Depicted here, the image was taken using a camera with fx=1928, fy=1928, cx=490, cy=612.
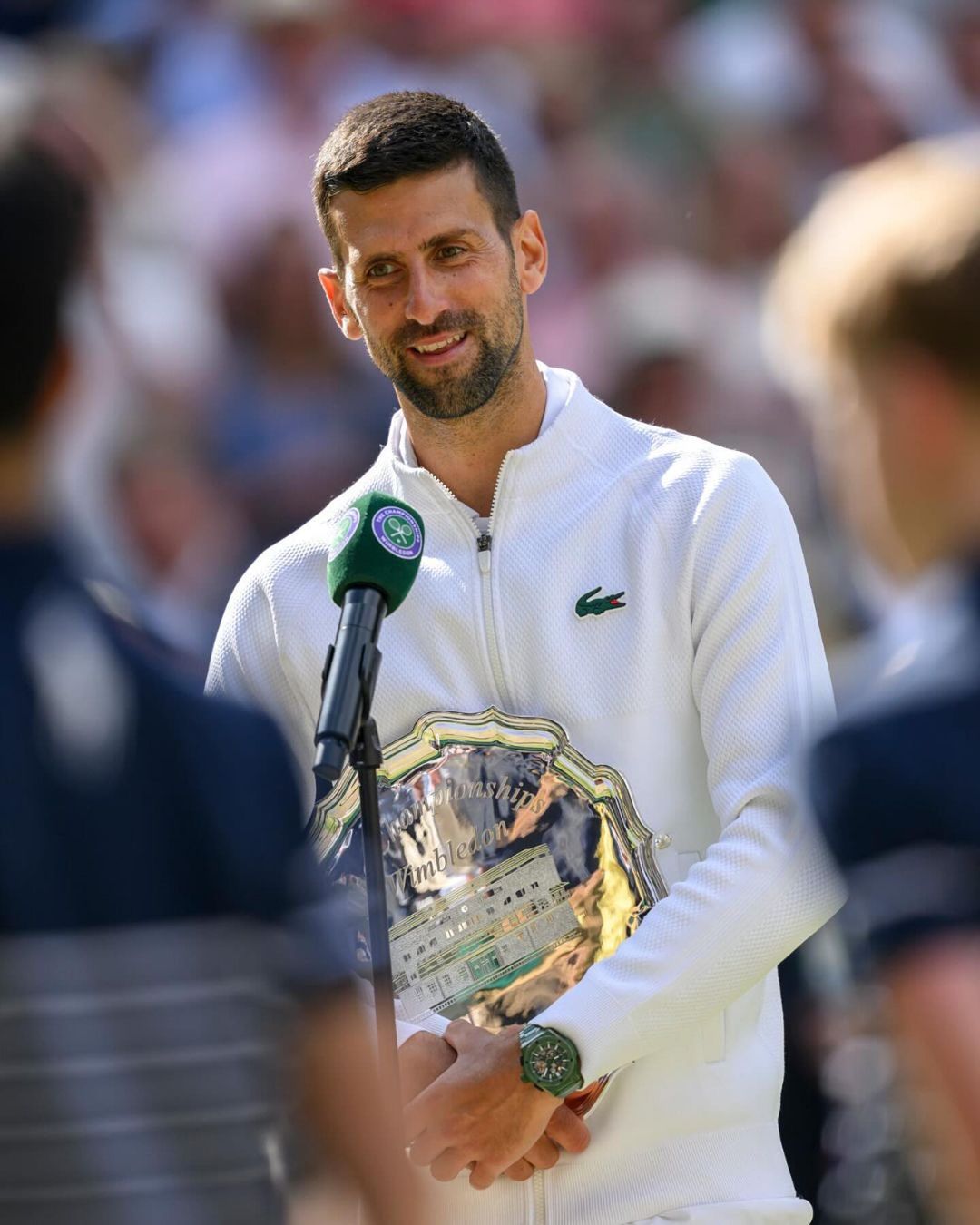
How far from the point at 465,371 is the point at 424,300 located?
15 centimetres

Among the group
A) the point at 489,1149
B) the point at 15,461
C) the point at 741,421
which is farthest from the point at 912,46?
the point at 15,461

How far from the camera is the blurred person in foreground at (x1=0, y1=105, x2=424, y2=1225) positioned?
1771 millimetres

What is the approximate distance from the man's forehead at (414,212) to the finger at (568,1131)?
1.54 m

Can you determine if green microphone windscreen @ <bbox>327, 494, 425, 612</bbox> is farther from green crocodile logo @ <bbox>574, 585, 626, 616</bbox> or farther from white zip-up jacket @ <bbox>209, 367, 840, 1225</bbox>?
green crocodile logo @ <bbox>574, 585, 626, 616</bbox>

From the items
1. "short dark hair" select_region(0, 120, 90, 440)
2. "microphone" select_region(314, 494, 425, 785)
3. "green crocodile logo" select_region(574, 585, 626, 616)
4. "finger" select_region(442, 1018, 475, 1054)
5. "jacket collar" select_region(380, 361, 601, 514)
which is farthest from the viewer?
"jacket collar" select_region(380, 361, 601, 514)

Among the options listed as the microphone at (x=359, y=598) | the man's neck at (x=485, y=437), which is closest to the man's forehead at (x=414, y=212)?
the man's neck at (x=485, y=437)

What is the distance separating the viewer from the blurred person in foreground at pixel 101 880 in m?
1.77

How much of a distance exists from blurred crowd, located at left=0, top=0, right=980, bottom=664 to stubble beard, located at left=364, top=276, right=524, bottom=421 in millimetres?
1558

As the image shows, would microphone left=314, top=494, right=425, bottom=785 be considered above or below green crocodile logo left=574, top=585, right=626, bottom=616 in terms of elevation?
above

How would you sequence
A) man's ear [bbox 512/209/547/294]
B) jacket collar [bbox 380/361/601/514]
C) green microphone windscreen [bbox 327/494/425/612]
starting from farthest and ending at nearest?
1. man's ear [bbox 512/209/547/294]
2. jacket collar [bbox 380/361/601/514]
3. green microphone windscreen [bbox 327/494/425/612]

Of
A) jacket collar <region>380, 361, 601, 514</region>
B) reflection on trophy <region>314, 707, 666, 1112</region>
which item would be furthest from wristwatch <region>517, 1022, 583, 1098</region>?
jacket collar <region>380, 361, 601, 514</region>

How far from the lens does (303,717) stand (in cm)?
332

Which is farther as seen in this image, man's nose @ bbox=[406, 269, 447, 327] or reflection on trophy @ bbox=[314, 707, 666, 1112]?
man's nose @ bbox=[406, 269, 447, 327]

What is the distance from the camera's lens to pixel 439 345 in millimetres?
3443
